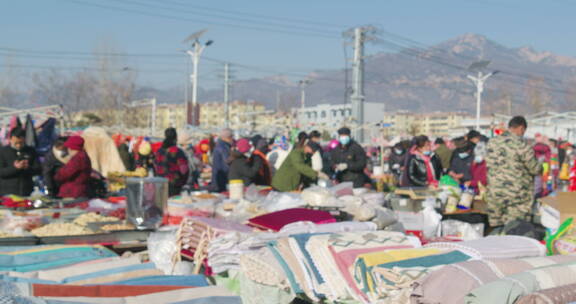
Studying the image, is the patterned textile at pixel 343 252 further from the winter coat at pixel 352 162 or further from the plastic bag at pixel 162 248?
the winter coat at pixel 352 162

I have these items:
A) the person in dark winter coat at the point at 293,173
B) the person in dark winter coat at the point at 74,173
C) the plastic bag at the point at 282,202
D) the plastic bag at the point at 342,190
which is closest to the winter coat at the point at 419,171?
the person in dark winter coat at the point at 293,173

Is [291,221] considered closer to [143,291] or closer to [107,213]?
[143,291]

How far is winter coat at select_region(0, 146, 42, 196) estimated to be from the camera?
7.46m

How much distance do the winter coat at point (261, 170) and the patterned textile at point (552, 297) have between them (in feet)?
21.5

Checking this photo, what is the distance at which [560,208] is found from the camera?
4199 millimetres

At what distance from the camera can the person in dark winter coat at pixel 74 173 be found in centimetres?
706

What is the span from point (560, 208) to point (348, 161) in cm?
553

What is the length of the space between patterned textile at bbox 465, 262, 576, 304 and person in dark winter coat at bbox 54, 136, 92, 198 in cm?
581

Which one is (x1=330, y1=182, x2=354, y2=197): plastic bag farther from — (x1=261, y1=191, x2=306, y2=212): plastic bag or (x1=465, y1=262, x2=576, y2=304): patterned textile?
(x1=465, y1=262, x2=576, y2=304): patterned textile

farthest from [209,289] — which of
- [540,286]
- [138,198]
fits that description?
[138,198]

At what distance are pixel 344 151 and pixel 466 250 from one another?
695cm

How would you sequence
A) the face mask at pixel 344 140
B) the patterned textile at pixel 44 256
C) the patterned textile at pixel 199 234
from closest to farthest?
the patterned textile at pixel 44 256, the patterned textile at pixel 199 234, the face mask at pixel 344 140

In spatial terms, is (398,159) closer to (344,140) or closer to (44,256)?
(344,140)

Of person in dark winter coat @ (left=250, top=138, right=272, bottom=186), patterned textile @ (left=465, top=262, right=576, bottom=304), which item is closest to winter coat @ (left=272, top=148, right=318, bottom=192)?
person in dark winter coat @ (left=250, top=138, right=272, bottom=186)
